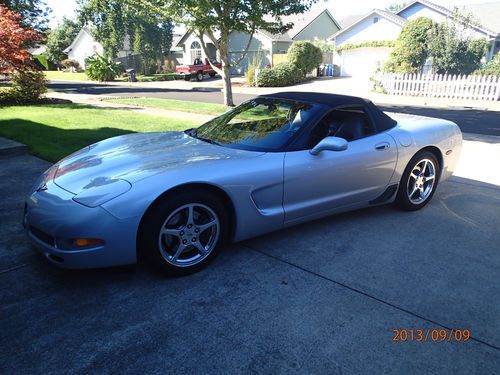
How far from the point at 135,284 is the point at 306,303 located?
4.13ft

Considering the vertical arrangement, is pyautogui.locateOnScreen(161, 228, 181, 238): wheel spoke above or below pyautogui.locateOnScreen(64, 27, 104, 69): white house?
below

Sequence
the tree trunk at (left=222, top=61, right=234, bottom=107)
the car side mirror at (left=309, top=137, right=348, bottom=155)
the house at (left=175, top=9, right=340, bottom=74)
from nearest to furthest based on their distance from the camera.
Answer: the car side mirror at (left=309, top=137, right=348, bottom=155), the tree trunk at (left=222, top=61, right=234, bottom=107), the house at (left=175, top=9, right=340, bottom=74)

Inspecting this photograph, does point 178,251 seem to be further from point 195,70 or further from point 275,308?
point 195,70

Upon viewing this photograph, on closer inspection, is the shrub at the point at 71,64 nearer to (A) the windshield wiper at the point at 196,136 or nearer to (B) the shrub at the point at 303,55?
(B) the shrub at the point at 303,55

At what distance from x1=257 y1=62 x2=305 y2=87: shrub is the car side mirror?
22.9 m

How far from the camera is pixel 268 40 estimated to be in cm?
3553

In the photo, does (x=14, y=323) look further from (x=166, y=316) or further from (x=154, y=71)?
(x=154, y=71)

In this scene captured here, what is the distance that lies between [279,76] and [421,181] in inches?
880

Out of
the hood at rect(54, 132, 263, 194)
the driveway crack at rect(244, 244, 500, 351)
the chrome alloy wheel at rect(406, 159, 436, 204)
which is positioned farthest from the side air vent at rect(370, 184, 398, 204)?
the hood at rect(54, 132, 263, 194)

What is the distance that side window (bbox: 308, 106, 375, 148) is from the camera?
371cm

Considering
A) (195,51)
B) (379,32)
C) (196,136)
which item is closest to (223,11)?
(196,136)

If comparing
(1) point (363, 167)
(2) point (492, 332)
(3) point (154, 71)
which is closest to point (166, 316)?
(2) point (492, 332)

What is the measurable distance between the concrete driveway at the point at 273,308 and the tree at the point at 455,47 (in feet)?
70.8

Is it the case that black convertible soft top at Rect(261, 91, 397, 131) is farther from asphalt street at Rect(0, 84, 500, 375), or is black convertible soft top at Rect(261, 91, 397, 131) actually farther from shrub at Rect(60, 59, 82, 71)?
shrub at Rect(60, 59, 82, 71)
